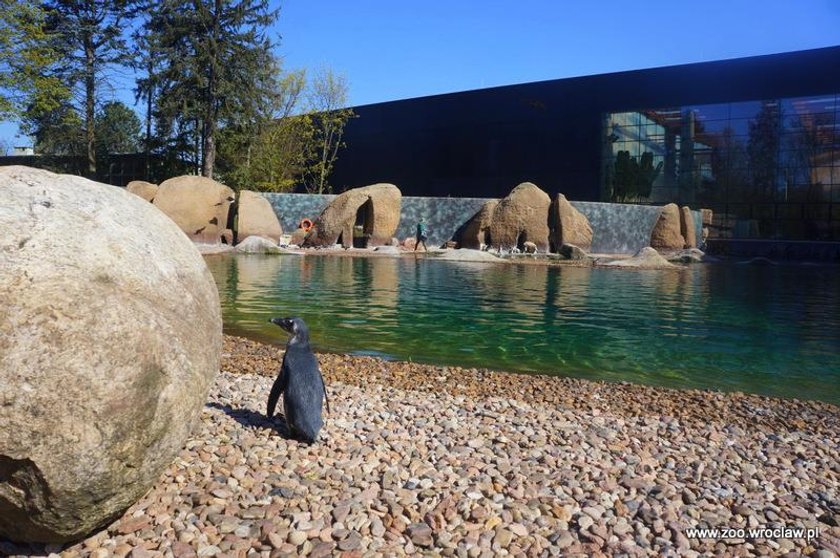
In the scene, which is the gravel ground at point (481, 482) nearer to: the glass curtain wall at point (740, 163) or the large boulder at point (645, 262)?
the large boulder at point (645, 262)

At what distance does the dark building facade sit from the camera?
35.8 meters

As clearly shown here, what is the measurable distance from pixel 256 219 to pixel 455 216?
845cm

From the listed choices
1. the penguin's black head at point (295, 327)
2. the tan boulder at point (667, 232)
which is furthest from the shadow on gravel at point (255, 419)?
the tan boulder at point (667, 232)

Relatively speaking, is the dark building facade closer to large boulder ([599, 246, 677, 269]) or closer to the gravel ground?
large boulder ([599, 246, 677, 269])

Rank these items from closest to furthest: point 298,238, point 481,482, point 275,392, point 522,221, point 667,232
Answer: point 481,482
point 275,392
point 522,221
point 298,238
point 667,232

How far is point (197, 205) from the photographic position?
28.0m

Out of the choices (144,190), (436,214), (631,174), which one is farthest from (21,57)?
(631,174)

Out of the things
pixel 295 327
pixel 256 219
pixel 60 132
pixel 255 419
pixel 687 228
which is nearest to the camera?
pixel 255 419

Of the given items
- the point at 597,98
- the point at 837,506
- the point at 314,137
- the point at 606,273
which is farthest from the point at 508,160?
the point at 837,506

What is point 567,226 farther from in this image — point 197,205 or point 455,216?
point 197,205

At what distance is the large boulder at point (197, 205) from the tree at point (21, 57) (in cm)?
524

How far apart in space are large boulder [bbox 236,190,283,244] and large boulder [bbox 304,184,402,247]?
146cm

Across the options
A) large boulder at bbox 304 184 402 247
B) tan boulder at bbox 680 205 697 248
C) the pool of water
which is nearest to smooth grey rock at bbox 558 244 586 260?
the pool of water

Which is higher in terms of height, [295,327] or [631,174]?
[631,174]
